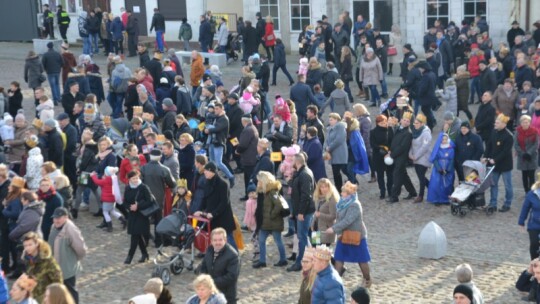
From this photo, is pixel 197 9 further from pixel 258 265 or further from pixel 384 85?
pixel 258 265

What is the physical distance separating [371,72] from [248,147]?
340 inches

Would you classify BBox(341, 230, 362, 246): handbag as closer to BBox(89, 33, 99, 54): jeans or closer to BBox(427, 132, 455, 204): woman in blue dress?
BBox(427, 132, 455, 204): woman in blue dress

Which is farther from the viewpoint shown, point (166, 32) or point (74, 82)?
point (166, 32)

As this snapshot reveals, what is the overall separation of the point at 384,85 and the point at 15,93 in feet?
32.0

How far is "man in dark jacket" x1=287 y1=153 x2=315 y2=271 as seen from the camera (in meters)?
15.8

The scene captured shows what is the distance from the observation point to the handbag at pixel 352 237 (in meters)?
14.5

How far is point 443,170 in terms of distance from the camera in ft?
62.8

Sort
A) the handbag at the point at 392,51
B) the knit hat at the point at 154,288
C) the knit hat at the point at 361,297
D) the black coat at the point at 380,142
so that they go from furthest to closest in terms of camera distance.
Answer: the handbag at the point at 392,51 → the black coat at the point at 380,142 → the knit hat at the point at 154,288 → the knit hat at the point at 361,297

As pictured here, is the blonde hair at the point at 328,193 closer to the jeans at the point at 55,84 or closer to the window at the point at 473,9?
the jeans at the point at 55,84

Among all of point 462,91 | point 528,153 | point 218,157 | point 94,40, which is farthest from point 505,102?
point 94,40

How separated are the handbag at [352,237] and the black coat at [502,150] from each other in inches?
Result: 198

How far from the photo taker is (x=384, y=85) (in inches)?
1121

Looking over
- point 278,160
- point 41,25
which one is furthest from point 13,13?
point 278,160

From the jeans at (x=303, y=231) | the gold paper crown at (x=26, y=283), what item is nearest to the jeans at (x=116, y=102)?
the jeans at (x=303, y=231)
